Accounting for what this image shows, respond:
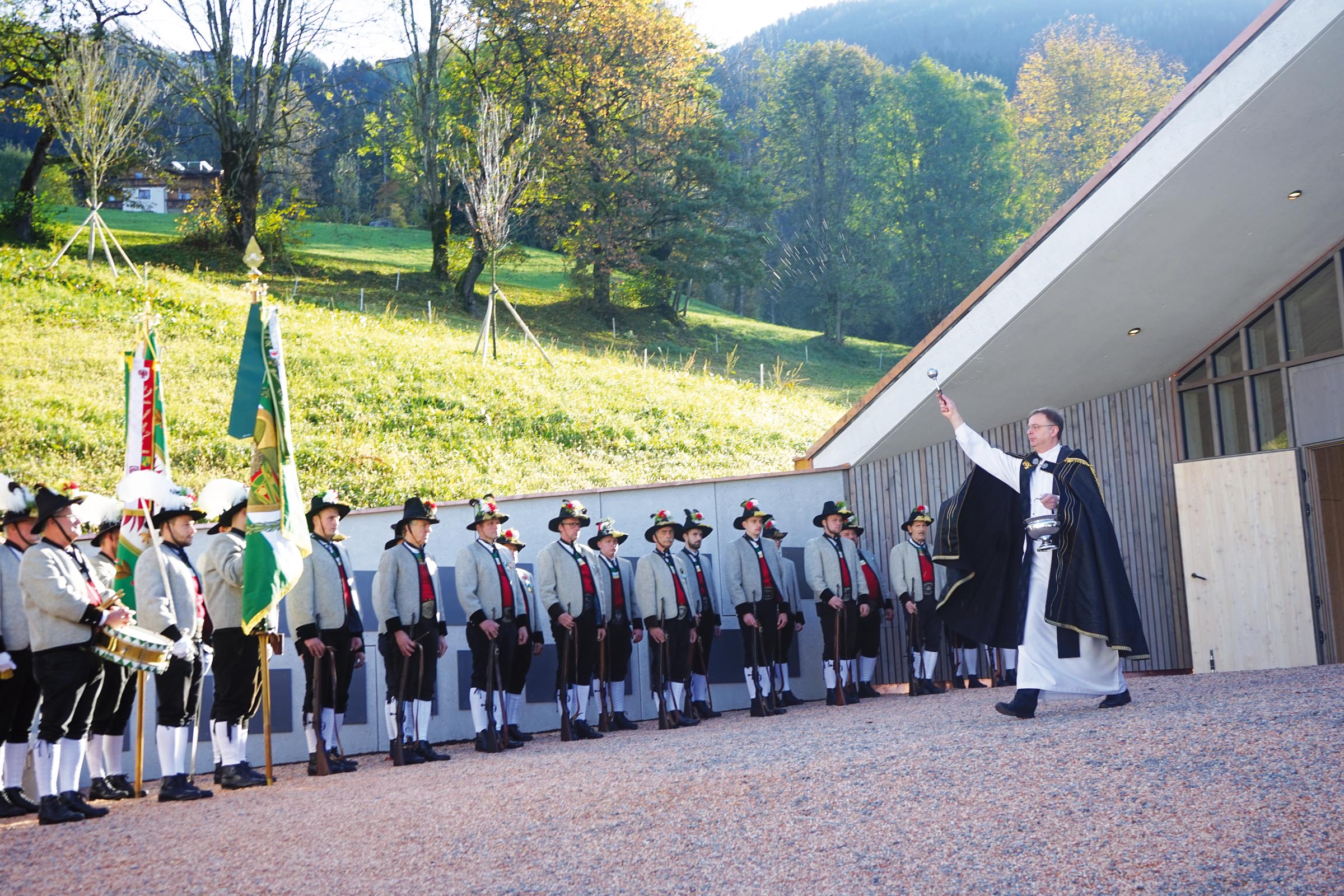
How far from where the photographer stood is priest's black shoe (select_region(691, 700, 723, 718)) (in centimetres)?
952

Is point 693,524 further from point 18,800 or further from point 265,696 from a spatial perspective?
point 18,800

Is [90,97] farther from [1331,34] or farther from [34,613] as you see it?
[1331,34]

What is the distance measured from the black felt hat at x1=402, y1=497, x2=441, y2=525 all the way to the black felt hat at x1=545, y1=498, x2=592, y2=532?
3.95 ft

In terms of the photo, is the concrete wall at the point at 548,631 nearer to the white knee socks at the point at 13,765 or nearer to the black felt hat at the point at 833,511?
the black felt hat at the point at 833,511

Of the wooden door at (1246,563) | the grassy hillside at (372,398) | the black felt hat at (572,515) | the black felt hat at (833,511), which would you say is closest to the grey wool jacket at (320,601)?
the black felt hat at (572,515)

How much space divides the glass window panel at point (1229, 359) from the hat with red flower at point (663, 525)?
5487 millimetres

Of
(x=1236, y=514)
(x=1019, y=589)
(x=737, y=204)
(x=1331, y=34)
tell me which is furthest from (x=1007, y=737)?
(x=737, y=204)

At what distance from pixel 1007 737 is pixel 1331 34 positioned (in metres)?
5.59

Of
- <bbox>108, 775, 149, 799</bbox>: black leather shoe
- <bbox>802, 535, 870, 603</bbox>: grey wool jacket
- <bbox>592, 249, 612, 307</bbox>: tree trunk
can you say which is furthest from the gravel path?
<bbox>592, 249, 612, 307</bbox>: tree trunk

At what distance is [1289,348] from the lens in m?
10.2

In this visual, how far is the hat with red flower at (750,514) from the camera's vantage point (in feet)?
32.3

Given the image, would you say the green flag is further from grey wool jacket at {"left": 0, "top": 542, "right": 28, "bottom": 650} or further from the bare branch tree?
the bare branch tree

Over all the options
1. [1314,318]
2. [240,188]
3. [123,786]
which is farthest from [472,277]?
[123,786]

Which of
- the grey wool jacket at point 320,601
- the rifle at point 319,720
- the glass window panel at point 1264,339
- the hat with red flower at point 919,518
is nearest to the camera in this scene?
the rifle at point 319,720
